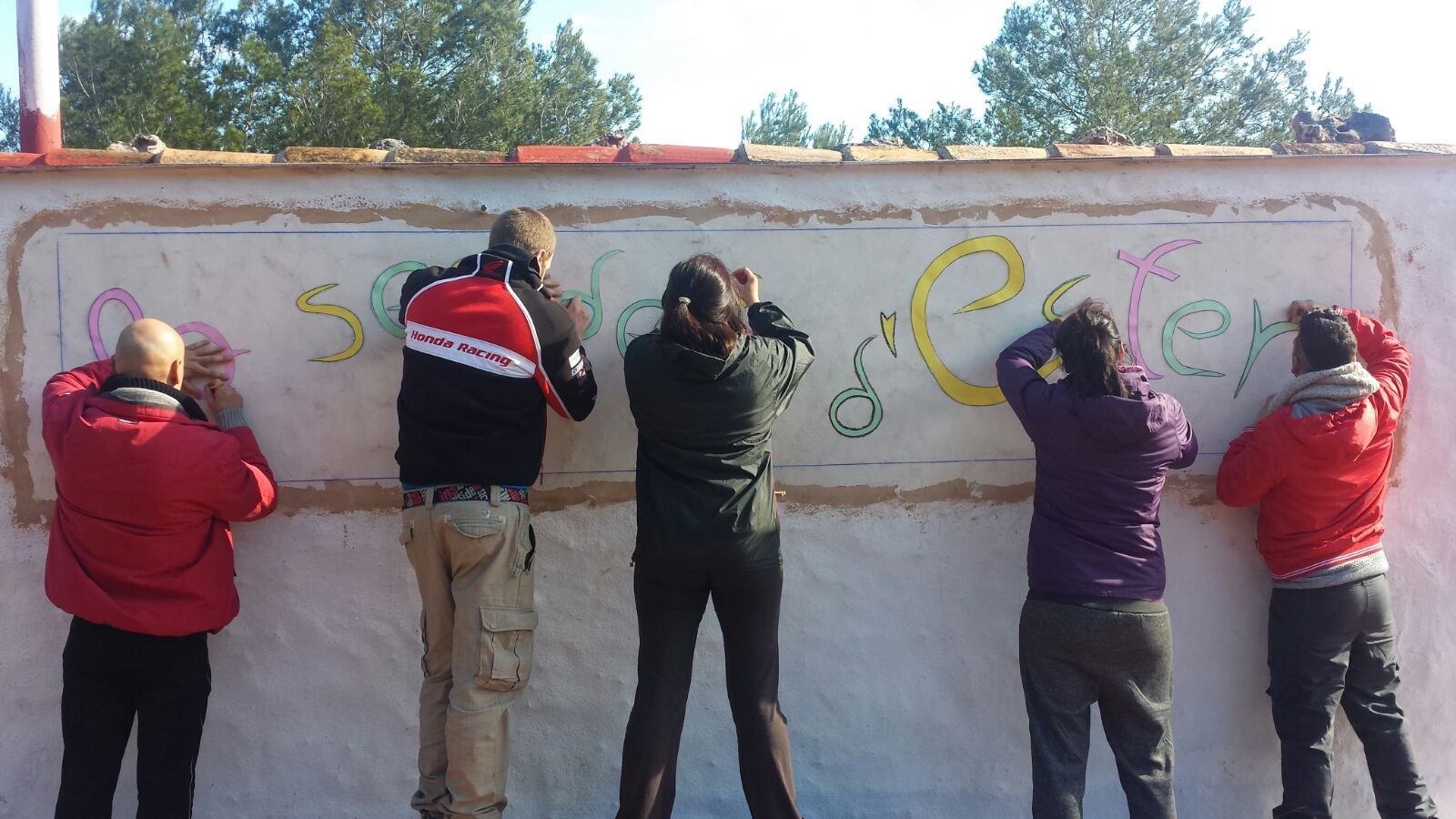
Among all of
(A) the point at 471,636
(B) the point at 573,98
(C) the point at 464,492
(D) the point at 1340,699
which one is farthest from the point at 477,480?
(B) the point at 573,98

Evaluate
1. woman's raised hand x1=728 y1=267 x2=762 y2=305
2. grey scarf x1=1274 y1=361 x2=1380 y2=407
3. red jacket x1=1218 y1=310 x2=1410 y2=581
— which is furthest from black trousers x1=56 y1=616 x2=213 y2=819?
grey scarf x1=1274 y1=361 x2=1380 y2=407

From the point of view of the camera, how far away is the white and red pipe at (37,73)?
4.41m

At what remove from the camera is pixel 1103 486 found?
9.33 feet

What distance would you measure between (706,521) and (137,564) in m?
1.61

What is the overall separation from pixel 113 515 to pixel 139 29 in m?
17.9

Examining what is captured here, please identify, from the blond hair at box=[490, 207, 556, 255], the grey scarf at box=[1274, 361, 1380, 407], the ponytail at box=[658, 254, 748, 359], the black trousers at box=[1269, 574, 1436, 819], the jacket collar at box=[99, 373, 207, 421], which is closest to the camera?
the ponytail at box=[658, 254, 748, 359]

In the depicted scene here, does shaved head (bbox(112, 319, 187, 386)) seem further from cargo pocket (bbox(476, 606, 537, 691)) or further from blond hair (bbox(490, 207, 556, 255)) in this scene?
cargo pocket (bbox(476, 606, 537, 691))

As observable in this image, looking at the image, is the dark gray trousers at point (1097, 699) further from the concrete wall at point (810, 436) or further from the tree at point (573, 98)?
the tree at point (573, 98)

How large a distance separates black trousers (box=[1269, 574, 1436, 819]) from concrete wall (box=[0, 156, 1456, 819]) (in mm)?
240

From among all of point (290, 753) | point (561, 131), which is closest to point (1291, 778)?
point (290, 753)

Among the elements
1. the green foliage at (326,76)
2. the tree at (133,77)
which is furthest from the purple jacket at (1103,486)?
the tree at (133,77)

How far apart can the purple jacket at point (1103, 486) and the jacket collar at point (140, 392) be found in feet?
8.24

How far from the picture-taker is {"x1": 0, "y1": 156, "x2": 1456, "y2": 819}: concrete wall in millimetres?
3217

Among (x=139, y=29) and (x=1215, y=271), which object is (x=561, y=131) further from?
(x=1215, y=271)
